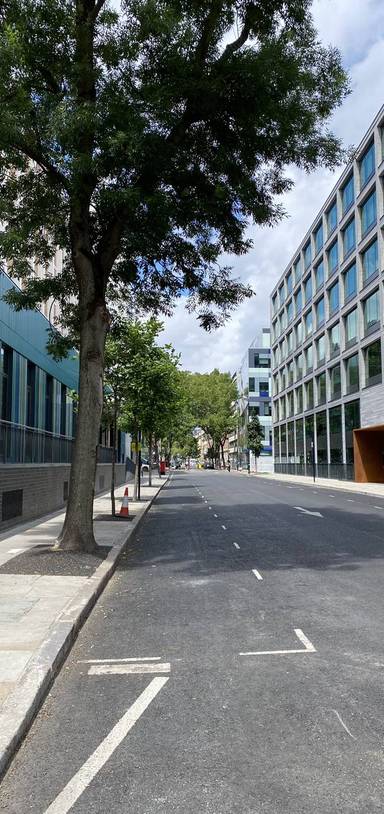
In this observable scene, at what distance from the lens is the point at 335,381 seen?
167 ft

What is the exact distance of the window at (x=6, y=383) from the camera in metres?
17.9

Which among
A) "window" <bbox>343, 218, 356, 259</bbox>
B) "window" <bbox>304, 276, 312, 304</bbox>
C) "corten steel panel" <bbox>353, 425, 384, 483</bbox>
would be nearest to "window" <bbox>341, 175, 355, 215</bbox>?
"window" <bbox>343, 218, 356, 259</bbox>

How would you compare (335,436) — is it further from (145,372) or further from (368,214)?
(145,372)

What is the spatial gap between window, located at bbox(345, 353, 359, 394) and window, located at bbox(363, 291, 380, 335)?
3.10 meters

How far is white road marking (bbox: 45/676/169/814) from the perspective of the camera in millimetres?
3221

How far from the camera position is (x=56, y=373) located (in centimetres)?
2505

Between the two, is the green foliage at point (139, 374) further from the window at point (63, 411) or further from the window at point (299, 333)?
the window at point (299, 333)

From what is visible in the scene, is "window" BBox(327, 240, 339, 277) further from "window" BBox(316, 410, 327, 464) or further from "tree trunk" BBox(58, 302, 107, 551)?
"tree trunk" BBox(58, 302, 107, 551)

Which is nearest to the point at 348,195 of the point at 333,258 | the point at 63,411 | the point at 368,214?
the point at 368,214

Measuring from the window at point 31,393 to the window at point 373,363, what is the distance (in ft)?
80.2

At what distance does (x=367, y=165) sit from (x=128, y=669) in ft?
137

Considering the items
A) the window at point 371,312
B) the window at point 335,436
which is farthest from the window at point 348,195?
the window at point 335,436

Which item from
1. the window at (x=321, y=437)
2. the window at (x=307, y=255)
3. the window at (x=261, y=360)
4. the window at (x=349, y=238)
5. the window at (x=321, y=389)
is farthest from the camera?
the window at (x=261, y=360)

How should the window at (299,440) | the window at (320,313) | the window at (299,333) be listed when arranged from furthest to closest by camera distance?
the window at (299,440) → the window at (299,333) → the window at (320,313)
